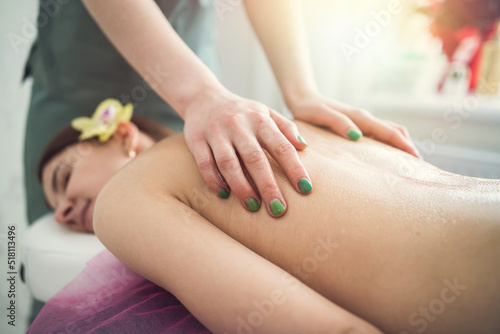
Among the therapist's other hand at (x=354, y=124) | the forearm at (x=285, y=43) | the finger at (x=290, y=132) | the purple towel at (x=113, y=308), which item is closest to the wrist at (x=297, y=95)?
the forearm at (x=285, y=43)

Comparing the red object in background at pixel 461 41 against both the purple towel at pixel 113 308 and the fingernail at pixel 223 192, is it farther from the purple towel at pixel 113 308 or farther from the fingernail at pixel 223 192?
the purple towel at pixel 113 308

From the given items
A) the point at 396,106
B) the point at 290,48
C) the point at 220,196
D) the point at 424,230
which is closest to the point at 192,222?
the point at 220,196

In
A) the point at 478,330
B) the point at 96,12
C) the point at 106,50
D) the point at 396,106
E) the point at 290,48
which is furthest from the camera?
the point at 396,106

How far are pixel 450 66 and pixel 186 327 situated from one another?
1.98 m

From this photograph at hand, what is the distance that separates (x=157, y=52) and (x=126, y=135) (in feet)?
1.33

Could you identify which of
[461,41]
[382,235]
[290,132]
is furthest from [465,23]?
[382,235]

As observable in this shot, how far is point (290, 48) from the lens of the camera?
1.14m

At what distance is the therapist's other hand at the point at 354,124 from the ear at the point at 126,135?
49cm

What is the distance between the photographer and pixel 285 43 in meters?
1.15

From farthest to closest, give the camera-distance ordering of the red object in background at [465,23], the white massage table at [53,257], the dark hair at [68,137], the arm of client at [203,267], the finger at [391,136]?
the red object in background at [465,23] < the dark hair at [68,137] < the white massage table at [53,257] < the finger at [391,136] < the arm of client at [203,267]

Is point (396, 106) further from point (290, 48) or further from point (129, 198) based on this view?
point (129, 198)

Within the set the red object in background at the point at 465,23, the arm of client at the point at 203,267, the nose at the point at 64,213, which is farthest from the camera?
the red object in background at the point at 465,23

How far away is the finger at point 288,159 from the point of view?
0.55 m

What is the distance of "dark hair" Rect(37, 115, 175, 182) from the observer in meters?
1.15
